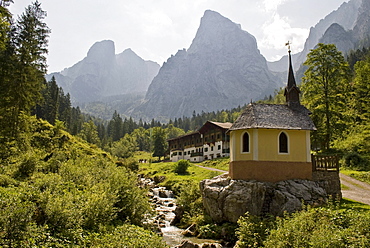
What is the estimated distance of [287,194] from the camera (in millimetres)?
19344

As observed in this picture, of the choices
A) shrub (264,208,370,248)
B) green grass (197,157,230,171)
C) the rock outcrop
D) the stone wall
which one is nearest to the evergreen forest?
shrub (264,208,370,248)

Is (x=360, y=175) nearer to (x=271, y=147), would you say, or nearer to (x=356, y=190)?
(x=356, y=190)

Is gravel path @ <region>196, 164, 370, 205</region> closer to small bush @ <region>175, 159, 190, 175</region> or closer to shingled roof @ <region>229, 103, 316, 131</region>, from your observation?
shingled roof @ <region>229, 103, 316, 131</region>

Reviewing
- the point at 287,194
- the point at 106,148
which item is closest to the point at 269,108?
the point at 287,194

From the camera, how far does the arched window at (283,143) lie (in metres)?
21.9

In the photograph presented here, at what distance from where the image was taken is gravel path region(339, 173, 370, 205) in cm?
2058

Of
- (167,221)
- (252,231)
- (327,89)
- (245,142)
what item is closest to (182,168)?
(167,221)

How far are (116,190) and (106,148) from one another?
7200cm

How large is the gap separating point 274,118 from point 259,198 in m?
6.85

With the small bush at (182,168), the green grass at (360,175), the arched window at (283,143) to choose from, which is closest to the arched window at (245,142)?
the arched window at (283,143)

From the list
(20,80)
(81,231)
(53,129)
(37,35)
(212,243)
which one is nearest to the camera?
(81,231)

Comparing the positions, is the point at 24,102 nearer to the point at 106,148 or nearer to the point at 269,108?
the point at 269,108

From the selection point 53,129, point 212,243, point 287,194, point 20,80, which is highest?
point 20,80

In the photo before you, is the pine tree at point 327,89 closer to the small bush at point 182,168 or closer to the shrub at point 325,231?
the small bush at point 182,168
